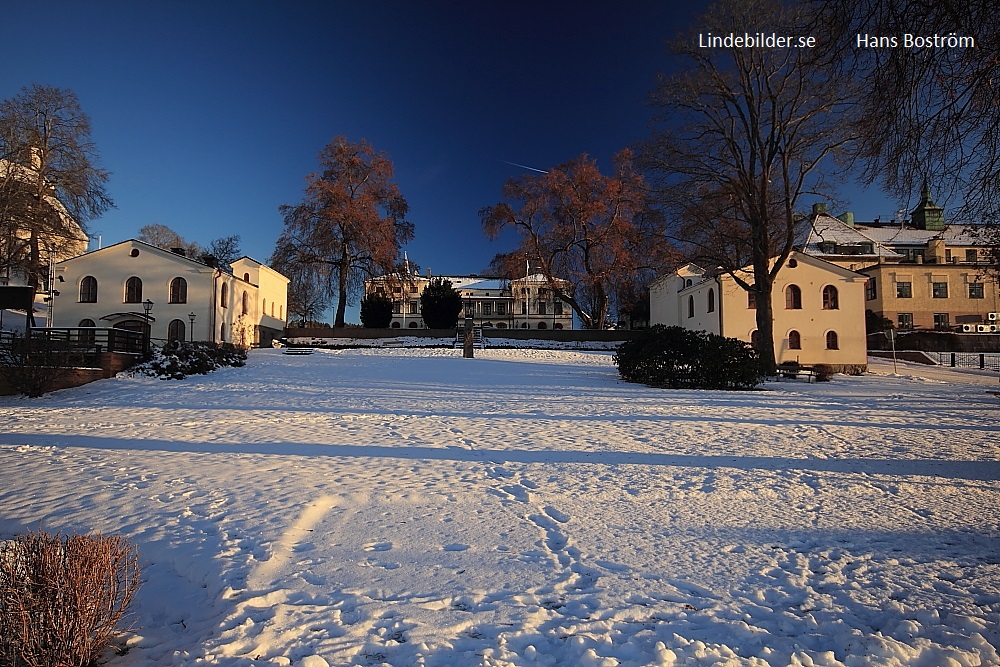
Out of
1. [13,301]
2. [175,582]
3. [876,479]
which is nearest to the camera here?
[175,582]

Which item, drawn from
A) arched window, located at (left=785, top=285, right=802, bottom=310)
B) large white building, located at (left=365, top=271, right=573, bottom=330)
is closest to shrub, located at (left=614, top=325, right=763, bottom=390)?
arched window, located at (left=785, top=285, right=802, bottom=310)

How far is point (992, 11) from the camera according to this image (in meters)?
5.84

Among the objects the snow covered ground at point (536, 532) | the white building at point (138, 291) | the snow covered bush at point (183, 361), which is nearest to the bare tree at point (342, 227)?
the white building at point (138, 291)

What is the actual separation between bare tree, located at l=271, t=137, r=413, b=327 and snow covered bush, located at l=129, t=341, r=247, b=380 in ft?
69.9

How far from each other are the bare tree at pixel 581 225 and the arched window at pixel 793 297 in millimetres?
9684

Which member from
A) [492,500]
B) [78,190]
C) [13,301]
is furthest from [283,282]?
[492,500]

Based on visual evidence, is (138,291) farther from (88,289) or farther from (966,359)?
(966,359)

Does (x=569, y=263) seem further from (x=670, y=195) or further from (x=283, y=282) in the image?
(x=283, y=282)

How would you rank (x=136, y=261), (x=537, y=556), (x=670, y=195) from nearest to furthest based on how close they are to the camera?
1. (x=537, y=556)
2. (x=670, y=195)
3. (x=136, y=261)

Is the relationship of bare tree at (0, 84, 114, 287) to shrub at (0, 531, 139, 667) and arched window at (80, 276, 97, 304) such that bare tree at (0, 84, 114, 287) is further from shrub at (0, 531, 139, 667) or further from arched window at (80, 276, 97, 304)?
shrub at (0, 531, 139, 667)

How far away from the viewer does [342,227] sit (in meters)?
43.4

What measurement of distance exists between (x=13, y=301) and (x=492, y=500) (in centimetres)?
2337

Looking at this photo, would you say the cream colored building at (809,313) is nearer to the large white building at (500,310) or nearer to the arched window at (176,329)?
the arched window at (176,329)

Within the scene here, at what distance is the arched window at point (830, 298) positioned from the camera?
33.8 meters
